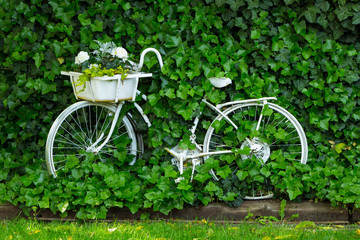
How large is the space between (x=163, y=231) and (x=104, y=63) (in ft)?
5.01

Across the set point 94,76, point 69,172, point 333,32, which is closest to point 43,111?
point 69,172

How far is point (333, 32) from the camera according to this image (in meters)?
4.47

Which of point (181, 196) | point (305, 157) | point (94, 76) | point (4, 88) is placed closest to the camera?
point (94, 76)

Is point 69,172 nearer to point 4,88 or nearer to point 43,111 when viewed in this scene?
point 43,111

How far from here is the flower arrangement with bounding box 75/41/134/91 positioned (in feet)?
12.8

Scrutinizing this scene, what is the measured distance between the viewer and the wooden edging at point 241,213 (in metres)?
4.16

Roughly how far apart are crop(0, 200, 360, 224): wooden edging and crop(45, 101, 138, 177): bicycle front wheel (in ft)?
1.70

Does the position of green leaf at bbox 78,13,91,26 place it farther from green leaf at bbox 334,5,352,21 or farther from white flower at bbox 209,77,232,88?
green leaf at bbox 334,5,352,21

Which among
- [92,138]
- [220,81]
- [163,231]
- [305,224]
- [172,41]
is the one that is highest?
[172,41]

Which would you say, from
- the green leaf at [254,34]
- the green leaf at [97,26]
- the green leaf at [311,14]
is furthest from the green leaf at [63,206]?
the green leaf at [311,14]

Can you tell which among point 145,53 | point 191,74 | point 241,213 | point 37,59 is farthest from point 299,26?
point 37,59

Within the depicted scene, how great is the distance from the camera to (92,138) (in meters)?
4.80

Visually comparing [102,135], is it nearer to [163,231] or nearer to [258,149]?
[163,231]

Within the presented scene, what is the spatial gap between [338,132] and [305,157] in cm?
53
